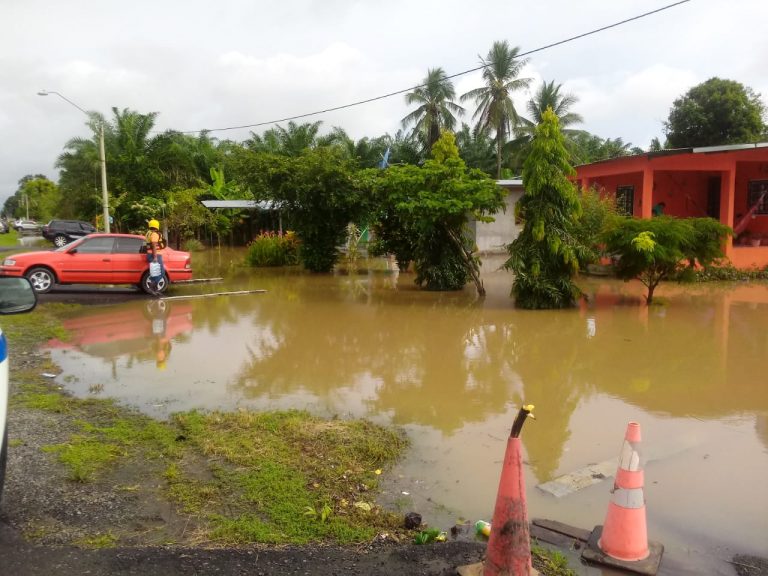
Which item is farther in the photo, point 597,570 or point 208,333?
point 208,333

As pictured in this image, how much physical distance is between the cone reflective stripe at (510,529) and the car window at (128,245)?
13790mm

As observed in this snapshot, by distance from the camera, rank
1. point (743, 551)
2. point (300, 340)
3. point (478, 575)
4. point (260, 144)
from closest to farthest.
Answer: point (478, 575) → point (743, 551) → point (300, 340) → point (260, 144)

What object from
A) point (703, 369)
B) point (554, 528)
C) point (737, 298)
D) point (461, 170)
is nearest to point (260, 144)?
point (461, 170)

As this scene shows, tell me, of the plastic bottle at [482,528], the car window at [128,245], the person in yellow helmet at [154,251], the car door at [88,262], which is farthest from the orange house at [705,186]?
the plastic bottle at [482,528]

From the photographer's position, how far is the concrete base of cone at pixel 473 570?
3.36 metres

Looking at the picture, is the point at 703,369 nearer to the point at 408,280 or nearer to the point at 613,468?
the point at 613,468

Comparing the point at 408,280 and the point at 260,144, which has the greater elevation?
the point at 260,144

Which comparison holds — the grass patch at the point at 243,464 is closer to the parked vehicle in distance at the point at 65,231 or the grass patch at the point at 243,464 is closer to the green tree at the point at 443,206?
the green tree at the point at 443,206

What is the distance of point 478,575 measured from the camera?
335 centimetres

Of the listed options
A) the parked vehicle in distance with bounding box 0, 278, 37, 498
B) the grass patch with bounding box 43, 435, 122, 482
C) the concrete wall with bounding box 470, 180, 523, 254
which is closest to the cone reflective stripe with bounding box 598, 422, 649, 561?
the parked vehicle in distance with bounding box 0, 278, 37, 498

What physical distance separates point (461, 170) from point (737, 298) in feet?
23.4

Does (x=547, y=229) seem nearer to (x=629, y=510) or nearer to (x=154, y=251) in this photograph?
(x=154, y=251)

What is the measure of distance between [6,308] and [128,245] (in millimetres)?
12551

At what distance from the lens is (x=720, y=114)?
103 feet
